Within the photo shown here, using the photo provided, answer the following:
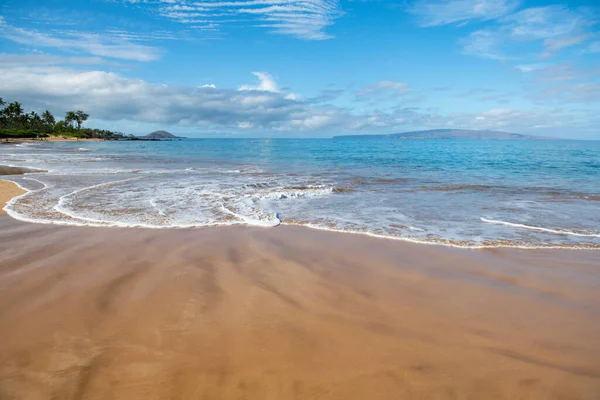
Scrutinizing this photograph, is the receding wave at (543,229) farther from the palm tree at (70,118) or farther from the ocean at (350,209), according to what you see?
the palm tree at (70,118)

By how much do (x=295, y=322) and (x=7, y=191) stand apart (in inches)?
552

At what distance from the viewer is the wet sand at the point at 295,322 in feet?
9.89

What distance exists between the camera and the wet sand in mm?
3014

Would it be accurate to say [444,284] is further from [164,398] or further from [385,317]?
[164,398]

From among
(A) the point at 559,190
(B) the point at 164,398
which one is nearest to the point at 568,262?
(B) the point at 164,398

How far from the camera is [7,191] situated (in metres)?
12.7

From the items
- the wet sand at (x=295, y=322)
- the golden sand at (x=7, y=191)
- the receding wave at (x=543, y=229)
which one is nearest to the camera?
the wet sand at (x=295, y=322)

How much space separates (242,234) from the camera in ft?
25.0

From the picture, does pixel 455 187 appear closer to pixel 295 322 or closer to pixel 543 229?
pixel 543 229

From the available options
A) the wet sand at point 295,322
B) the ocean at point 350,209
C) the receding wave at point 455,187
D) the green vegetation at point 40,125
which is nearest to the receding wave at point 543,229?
the ocean at point 350,209

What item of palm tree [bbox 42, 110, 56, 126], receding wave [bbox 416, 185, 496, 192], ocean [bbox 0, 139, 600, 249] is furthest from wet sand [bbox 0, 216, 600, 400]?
palm tree [bbox 42, 110, 56, 126]

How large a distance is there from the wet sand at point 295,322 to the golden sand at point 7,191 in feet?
18.0

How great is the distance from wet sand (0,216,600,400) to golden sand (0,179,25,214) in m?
5.49

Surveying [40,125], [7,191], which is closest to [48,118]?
[40,125]
